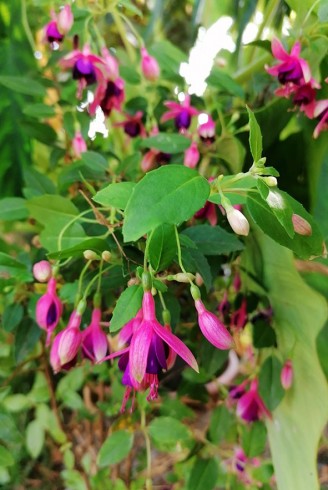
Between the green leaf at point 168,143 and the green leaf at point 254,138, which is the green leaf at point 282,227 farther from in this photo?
the green leaf at point 168,143

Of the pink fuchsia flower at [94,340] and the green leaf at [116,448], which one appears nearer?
the pink fuchsia flower at [94,340]

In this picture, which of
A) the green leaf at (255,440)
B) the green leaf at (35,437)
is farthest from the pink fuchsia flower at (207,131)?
the green leaf at (35,437)

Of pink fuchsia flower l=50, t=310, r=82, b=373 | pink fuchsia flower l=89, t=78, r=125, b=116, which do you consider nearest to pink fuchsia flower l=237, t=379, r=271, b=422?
pink fuchsia flower l=50, t=310, r=82, b=373

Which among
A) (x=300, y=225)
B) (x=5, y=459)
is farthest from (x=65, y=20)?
(x=5, y=459)

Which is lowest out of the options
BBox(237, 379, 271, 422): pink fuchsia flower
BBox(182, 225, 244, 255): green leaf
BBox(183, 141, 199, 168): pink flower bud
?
BBox(237, 379, 271, 422): pink fuchsia flower

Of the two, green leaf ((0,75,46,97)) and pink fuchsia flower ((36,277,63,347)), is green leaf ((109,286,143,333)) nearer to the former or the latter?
pink fuchsia flower ((36,277,63,347))

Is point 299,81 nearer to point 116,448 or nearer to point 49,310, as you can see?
point 49,310

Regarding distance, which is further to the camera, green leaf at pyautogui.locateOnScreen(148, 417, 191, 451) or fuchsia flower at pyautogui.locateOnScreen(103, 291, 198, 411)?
green leaf at pyautogui.locateOnScreen(148, 417, 191, 451)
